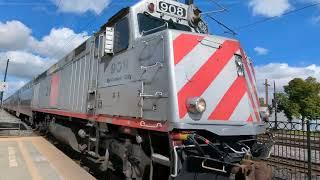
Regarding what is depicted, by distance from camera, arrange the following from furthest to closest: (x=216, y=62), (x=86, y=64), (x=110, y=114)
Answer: (x=86, y=64) < (x=110, y=114) < (x=216, y=62)

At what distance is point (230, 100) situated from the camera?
639 centimetres

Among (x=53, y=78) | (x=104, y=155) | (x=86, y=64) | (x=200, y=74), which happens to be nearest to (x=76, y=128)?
(x=86, y=64)

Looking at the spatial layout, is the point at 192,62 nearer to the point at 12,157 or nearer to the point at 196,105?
the point at 196,105

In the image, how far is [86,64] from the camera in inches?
408

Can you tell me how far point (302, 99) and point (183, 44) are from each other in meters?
48.2

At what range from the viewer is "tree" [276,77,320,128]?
4962 cm

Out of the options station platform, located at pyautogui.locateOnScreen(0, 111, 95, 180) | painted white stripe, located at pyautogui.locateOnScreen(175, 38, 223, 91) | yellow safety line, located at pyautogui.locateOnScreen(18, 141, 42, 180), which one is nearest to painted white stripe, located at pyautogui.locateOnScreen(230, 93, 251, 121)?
painted white stripe, located at pyautogui.locateOnScreen(175, 38, 223, 91)

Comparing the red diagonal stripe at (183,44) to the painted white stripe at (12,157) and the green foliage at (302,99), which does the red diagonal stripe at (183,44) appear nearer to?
the painted white stripe at (12,157)

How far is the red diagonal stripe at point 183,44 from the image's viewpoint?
6.11m

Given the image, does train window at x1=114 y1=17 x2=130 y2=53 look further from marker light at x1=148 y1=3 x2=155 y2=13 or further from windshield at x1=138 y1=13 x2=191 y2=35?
marker light at x1=148 y1=3 x2=155 y2=13

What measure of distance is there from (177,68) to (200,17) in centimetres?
236

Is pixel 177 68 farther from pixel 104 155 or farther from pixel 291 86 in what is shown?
pixel 291 86

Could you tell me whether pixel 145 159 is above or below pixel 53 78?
below

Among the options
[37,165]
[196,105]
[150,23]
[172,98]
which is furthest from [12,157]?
[196,105]
